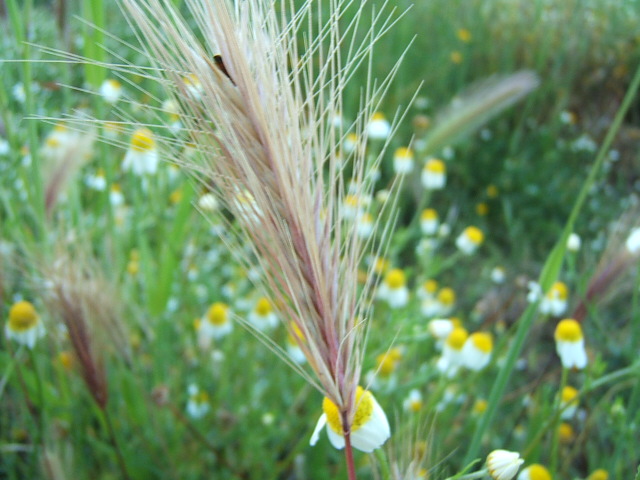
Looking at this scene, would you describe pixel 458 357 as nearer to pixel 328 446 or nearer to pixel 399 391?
pixel 399 391

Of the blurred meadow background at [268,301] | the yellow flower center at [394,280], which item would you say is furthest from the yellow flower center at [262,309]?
the yellow flower center at [394,280]

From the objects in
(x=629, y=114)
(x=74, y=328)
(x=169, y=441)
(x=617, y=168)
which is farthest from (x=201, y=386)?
(x=629, y=114)

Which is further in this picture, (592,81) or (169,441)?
(592,81)

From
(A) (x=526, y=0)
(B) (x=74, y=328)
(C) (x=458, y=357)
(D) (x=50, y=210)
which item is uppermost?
(A) (x=526, y=0)

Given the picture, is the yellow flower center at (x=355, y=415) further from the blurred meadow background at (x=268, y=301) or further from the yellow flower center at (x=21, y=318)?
the yellow flower center at (x=21, y=318)

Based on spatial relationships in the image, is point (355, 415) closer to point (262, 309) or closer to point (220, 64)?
point (220, 64)

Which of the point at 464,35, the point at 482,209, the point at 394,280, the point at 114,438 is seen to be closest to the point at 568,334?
the point at 394,280

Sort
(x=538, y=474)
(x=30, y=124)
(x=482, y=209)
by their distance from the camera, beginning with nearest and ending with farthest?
1. (x=538, y=474)
2. (x=30, y=124)
3. (x=482, y=209)

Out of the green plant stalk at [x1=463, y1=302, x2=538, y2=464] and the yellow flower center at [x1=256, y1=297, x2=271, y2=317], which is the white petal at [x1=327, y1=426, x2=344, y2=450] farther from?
the yellow flower center at [x1=256, y1=297, x2=271, y2=317]
